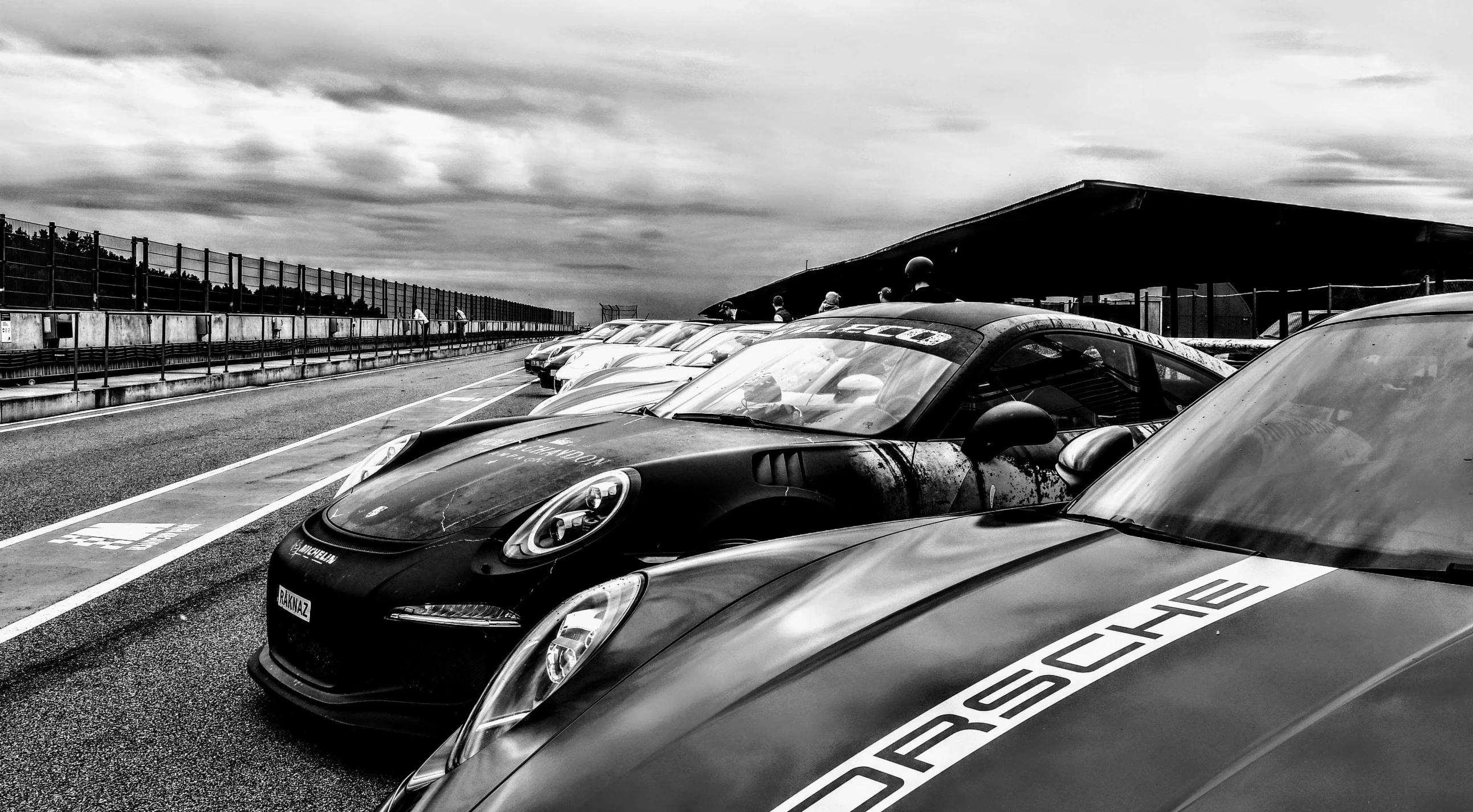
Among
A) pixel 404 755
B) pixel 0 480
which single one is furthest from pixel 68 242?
pixel 404 755

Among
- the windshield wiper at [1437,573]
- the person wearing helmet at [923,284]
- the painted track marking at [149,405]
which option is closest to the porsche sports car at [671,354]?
the person wearing helmet at [923,284]

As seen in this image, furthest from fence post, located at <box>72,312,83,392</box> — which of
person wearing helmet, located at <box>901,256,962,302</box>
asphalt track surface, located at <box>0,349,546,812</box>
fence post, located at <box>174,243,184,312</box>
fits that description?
person wearing helmet, located at <box>901,256,962,302</box>

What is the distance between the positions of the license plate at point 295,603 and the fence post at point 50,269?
19.9 metres

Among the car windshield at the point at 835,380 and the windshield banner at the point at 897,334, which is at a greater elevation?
the windshield banner at the point at 897,334

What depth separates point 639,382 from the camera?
7707 mm

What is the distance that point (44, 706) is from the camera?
353 centimetres

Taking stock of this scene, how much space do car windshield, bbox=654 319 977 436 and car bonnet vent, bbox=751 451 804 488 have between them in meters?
0.35

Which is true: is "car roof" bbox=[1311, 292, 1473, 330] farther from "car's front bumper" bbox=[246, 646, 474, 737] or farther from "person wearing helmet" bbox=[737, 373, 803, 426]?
"car's front bumper" bbox=[246, 646, 474, 737]

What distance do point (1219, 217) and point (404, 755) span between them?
505 inches

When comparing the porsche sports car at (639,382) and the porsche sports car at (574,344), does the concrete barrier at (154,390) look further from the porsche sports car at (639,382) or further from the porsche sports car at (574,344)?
the porsche sports car at (639,382)

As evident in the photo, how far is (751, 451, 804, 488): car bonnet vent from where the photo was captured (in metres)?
3.39

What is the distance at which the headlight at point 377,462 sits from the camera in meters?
4.14

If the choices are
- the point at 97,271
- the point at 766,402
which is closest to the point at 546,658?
the point at 766,402

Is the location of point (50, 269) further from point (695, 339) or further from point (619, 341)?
point (695, 339)
